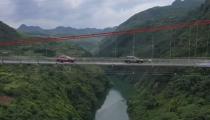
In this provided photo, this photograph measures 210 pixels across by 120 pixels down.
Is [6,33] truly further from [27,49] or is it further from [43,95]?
[43,95]

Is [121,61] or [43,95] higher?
[121,61]

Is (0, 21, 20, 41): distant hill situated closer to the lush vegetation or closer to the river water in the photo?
the river water

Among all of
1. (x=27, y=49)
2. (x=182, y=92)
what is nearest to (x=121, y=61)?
(x=182, y=92)

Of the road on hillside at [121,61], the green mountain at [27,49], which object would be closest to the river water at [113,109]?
the green mountain at [27,49]

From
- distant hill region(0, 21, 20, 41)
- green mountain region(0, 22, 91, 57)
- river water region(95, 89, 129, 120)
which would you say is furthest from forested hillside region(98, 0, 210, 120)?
distant hill region(0, 21, 20, 41)

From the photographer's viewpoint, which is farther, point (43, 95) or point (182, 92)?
point (182, 92)

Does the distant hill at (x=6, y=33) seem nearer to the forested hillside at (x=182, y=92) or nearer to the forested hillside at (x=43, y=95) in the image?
the forested hillside at (x=43, y=95)

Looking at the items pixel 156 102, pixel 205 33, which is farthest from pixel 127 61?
pixel 205 33

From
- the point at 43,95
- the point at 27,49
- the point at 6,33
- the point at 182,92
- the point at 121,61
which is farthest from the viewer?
the point at 6,33
